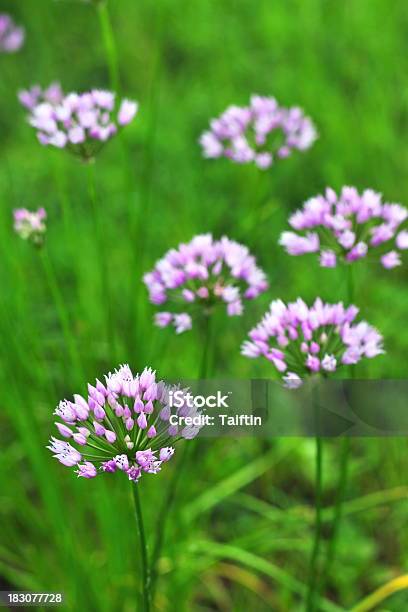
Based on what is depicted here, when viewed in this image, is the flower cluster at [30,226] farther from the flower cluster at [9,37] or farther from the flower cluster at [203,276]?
the flower cluster at [9,37]

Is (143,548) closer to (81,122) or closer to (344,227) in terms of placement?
(344,227)

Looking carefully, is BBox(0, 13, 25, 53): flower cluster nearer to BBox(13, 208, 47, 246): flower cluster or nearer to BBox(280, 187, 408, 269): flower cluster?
BBox(13, 208, 47, 246): flower cluster

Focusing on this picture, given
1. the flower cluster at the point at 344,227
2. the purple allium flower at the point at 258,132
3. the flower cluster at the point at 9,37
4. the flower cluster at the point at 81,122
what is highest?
the flower cluster at the point at 9,37

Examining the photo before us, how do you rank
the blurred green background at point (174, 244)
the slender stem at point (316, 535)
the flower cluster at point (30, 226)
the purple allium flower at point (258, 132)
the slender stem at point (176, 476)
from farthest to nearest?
the purple allium flower at point (258, 132)
the blurred green background at point (174, 244)
the flower cluster at point (30, 226)
the slender stem at point (176, 476)
the slender stem at point (316, 535)
